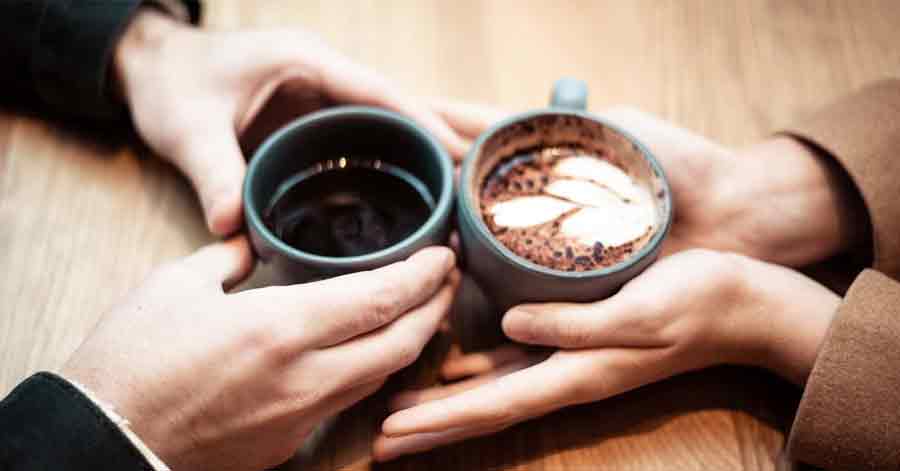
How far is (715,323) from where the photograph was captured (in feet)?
2.25

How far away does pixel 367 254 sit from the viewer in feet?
2.20

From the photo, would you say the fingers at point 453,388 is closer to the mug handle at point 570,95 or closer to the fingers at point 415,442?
the fingers at point 415,442

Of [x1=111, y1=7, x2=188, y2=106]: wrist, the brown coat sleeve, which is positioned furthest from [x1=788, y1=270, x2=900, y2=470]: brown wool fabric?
[x1=111, y1=7, x2=188, y2=106]: wrist

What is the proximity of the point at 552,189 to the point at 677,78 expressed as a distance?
0.37 m

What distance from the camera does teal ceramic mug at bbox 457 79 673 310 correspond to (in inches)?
24.3

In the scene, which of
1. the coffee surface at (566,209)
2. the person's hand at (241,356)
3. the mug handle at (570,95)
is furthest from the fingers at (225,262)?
the mug handle at (570,95)

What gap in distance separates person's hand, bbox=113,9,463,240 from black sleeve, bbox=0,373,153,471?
26 centimetres

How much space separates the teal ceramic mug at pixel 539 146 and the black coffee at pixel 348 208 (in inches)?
3.0

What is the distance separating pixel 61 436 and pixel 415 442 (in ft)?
0.94

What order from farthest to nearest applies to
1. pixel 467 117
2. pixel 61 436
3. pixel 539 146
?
pixel 467 117 < pixel 539 146 < pixel 61 436

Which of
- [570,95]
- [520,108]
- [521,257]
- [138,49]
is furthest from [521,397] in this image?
[138,49]

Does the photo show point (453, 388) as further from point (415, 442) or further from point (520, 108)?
point (520, 108)

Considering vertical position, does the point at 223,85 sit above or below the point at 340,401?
above

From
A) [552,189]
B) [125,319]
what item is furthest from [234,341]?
[552,189]
